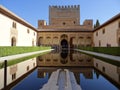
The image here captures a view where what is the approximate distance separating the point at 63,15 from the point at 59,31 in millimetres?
10993

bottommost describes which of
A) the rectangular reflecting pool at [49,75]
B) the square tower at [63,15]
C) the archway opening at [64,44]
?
the rectangular reflecting pool at [49,75]

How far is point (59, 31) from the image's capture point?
39.7 metres

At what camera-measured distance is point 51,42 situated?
1582 inches

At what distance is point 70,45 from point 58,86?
37496mm

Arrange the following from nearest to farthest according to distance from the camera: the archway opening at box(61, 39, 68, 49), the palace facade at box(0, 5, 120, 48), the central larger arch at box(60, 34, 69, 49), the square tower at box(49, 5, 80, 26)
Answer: the palace facade at box(0, 5, 120, 48) → the central larger arch at box(60, 34, 69, 49) → the archway opening at box(61, 39, 68, 49) → the square tower at box(49, 5, 80, 26)

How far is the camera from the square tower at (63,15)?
48984 millimetres

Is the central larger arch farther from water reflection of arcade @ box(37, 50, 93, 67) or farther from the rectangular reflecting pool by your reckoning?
the rectangular reflecting pool

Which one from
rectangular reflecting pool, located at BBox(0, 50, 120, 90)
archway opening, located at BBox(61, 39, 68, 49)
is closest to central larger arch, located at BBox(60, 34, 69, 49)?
archway opening, located at BBox(61, 39, 68, 49)

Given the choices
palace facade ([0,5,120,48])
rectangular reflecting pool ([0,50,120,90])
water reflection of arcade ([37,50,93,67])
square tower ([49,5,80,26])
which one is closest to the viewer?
rectangular reflecting pool ([0,50,120,90])

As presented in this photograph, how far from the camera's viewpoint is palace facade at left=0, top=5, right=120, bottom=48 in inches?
726

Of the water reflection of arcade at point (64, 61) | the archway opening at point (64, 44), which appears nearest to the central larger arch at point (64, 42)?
the archway opening at point (64, 44)

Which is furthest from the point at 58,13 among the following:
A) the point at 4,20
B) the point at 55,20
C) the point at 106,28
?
the point at 4,20

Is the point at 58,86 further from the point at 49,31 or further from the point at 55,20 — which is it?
the point at 55,20

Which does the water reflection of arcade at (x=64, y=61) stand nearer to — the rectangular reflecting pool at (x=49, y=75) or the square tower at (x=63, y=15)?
the rectangular reflecting pool at (x=49, y=75)
